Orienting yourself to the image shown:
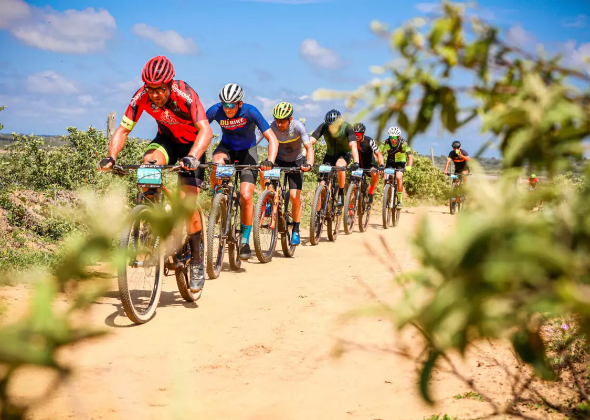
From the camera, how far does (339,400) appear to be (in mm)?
3516

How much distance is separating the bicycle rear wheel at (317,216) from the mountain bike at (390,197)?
278 centimetres

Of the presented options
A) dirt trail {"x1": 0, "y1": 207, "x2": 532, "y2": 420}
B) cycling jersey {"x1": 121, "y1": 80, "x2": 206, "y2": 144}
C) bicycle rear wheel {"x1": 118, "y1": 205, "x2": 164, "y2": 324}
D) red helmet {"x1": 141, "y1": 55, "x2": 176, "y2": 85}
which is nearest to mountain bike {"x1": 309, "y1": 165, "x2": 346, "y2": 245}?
dirt trail {"x1": 0, "y1": 207, "x2": 532, "y2": 420}

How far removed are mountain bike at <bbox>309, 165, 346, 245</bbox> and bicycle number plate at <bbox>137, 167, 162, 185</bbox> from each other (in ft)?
16.5

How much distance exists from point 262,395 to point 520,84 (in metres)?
2.87

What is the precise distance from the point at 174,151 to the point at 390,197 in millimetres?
7822

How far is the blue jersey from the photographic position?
7391mm

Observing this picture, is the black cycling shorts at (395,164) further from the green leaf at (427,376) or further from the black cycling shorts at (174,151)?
the green leaf at (427,376)

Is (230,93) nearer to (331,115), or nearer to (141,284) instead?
(141,284)

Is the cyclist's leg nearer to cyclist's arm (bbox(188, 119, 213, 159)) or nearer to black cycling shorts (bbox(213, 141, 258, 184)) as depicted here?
black cycling shorts (bbox(213, 141, 258, 184))

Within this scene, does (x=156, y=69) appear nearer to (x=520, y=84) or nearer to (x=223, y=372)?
(x=223, y=372)

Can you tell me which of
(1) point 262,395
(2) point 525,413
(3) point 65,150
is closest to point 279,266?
(1) point 262,395

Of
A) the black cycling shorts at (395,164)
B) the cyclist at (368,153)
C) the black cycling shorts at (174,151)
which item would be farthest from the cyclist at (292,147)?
the black cycling shorts at (395,164)

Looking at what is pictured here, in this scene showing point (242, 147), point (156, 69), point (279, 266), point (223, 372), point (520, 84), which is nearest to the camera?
point (520, 84)

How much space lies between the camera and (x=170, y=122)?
18.8 ft
